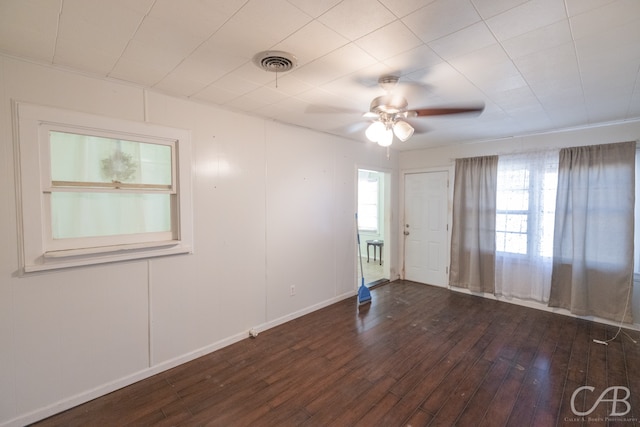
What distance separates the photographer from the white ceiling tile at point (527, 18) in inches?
53.5

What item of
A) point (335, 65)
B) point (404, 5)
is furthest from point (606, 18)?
point (335, 65)

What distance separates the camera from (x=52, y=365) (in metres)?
2.02

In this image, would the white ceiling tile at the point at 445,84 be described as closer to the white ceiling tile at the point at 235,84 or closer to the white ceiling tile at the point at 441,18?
the white ceiling tile at the point at 441,18

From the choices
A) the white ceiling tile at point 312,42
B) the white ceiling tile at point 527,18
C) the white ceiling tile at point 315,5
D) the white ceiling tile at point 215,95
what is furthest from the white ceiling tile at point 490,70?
the white ceiling tile at point 215,95

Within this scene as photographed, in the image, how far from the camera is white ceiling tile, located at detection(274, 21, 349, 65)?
156cm

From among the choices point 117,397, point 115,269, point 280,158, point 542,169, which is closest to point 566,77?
point 542,169

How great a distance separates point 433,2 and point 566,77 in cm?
157

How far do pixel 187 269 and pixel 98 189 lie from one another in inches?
38.4

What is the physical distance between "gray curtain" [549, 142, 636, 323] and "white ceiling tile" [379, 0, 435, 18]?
3482 mm

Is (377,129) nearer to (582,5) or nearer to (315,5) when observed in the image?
(315,5)

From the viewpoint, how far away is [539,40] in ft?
5.41

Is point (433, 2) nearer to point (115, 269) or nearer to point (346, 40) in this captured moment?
point (346, 40)

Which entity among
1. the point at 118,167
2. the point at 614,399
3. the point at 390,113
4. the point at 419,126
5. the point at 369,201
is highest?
the point at 419,126

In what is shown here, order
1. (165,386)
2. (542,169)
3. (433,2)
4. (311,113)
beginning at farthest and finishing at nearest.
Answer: (542,169)
(311,113)
(165,386)
(433,2)
